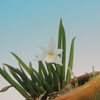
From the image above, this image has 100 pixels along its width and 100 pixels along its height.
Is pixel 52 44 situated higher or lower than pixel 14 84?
higher

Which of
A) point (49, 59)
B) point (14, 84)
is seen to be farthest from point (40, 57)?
point (14, 84)

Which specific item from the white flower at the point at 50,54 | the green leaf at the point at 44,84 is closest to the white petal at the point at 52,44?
the white flower at the point at 50,54

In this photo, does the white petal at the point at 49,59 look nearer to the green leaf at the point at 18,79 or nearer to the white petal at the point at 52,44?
the white petal at the point at 52,44

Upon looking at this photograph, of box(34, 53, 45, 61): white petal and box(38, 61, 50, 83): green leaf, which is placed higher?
box(34, 53, 45, 61): white petal

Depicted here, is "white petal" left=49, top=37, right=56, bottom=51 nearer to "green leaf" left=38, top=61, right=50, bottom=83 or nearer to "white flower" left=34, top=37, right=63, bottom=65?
"white flower" left=34, top=37, right=63, bottom=65

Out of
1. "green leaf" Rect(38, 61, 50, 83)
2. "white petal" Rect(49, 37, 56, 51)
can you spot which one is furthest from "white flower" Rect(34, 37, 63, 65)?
"green leaf" Rect(38, 61, 50, 83)

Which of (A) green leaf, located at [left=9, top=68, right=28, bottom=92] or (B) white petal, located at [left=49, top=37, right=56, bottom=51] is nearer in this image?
(B) white petal, located at [left=49, top=37, right=56, bottom=51]

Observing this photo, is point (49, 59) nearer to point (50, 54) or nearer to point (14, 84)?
point (50, 54)

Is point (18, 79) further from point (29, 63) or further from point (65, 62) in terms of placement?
point (65, 62)
